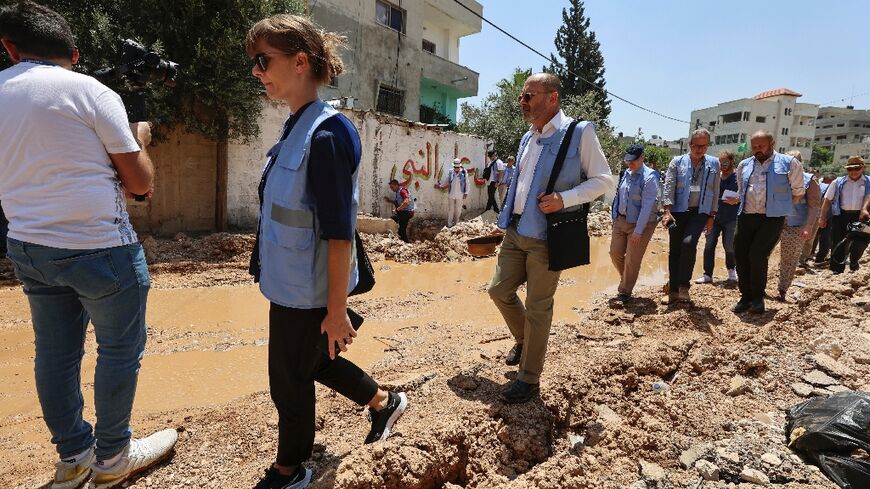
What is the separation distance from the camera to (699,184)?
5.16 m

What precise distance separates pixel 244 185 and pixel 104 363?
26.3ft

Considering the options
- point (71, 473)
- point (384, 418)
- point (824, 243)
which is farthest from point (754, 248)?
point (71, 473)

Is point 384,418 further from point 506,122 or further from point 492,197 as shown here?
point 506,122

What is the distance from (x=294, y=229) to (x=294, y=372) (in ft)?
1.93

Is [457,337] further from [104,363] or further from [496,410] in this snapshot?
[104,363]

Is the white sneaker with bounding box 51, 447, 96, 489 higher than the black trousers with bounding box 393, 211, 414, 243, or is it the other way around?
the black trousers with bounding box 393, 211, 414, 243

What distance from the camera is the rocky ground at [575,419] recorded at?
2.17 m

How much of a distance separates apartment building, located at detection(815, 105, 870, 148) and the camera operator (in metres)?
81.5

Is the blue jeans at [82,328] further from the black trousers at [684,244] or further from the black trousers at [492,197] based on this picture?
the black trousers at [492,197]

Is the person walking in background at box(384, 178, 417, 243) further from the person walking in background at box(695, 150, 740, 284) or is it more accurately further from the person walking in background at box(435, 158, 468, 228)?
the person walking in background at box(695, 150, 740, 284)

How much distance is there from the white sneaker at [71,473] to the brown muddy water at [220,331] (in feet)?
2.82

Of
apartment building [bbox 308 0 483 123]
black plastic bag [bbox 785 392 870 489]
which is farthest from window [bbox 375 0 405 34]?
black plastic bag [bbox 785 392 870 489]

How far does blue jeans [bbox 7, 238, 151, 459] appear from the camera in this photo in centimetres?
181

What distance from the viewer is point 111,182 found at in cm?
188
